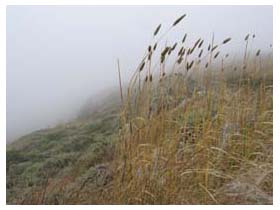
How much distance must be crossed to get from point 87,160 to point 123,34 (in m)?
0.50

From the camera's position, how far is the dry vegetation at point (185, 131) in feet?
4.78

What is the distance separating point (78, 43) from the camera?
152 centimetres

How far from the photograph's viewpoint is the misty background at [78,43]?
1476mm

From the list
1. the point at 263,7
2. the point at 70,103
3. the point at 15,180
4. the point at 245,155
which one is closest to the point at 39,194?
the point at 15,180

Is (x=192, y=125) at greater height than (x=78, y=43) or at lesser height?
lesser

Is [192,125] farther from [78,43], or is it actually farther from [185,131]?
[78,43]

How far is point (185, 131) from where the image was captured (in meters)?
1.49

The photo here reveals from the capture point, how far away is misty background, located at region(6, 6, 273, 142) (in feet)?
4.84

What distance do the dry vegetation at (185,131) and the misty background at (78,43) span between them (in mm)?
48

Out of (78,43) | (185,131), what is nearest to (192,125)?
(185,131)

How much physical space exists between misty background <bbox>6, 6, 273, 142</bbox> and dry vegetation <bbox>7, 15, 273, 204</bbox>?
0.05m

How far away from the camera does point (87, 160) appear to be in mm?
1473

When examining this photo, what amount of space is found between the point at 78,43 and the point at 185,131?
0.54 metres

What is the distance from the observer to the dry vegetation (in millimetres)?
1457
